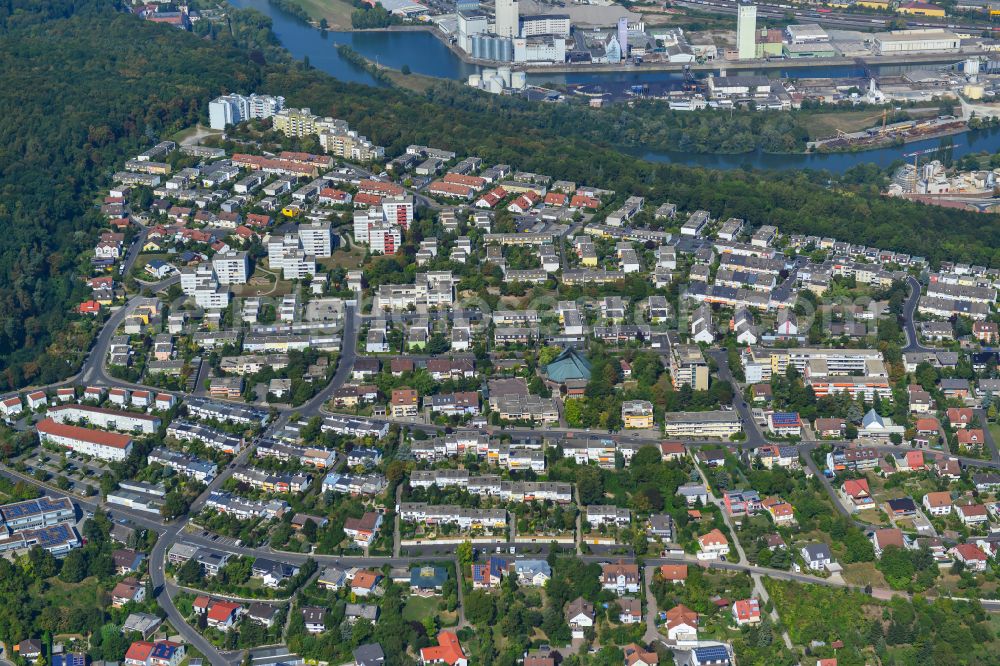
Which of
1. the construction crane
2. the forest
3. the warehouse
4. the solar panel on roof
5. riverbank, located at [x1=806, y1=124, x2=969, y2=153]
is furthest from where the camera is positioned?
the warehouse

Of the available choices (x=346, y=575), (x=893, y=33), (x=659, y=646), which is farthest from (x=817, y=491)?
(x=893, y=33)

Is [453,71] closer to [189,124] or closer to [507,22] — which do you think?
[507,22]

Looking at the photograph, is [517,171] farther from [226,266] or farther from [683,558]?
[683,558]

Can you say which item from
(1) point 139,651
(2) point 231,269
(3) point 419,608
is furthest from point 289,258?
(1) point 139,651

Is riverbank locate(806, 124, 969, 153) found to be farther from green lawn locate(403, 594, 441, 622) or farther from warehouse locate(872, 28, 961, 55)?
green lawn locate(403, 594, 441, 622)

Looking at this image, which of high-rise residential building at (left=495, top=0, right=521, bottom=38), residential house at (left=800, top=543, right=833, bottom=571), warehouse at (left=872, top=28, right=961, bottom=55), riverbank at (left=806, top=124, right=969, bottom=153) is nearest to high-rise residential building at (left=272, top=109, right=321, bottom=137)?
high-rise residential building at (left=495, top=0, right=521, bottom=38)

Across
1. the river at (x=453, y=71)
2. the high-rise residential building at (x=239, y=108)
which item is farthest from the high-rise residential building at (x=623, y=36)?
A: the high-rise residential building at (x=239, y=108)

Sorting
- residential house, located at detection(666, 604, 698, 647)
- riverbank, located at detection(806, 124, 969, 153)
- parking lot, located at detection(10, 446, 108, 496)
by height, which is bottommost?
residential house, located at detection(666, 604, 698, 647)
